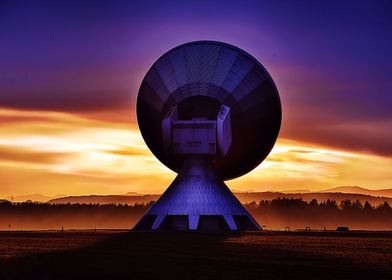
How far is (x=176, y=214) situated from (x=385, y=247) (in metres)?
21.9

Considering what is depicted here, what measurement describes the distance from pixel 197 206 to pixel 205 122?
7.10 meters

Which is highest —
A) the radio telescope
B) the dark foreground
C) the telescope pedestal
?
the radio telescope

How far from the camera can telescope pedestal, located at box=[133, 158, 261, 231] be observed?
55.9 metres

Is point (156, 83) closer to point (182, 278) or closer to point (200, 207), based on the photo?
point (200, 207)

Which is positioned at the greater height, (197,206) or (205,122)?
(205,122)

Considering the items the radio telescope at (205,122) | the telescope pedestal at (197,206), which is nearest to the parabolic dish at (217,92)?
the radio telescope at (205,122)

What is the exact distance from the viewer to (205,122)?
184ft

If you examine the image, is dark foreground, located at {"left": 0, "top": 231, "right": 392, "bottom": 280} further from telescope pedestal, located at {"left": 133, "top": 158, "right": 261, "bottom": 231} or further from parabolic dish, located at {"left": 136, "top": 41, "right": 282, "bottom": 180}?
parabolic dish, located at {"left": 136, "top": 41, "right": 282, "bottom": 180}

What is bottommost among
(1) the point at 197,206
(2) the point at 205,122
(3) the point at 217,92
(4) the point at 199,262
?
(4) the point at 199,262

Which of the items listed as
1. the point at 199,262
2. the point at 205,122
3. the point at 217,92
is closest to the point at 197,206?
the point at 205,122

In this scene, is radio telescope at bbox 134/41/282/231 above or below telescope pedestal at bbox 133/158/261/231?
above

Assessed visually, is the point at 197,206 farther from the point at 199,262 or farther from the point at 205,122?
the point at 199,262

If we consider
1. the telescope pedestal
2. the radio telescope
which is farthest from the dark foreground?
the radio telescope

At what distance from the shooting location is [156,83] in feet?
197
